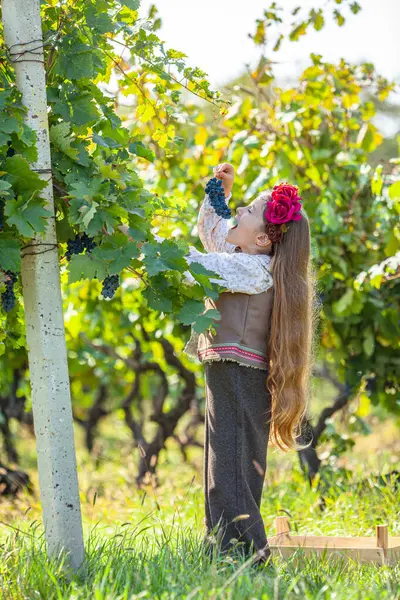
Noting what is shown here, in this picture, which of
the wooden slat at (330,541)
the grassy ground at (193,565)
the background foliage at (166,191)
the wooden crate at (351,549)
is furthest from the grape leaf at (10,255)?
the wooden slat at (330,541)

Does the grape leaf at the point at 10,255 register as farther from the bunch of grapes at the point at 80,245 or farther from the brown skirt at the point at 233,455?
the brown skirt at the point at 233,455

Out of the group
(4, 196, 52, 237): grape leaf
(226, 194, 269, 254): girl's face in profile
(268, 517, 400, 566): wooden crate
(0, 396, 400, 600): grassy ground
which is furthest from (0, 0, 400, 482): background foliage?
(268, 517, 400, 566): wooden crate

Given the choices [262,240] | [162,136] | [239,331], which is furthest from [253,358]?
[162,136]

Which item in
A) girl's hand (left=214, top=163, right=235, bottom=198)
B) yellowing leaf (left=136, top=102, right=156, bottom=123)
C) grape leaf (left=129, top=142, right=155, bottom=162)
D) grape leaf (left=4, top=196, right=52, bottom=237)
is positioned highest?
yellowing leaf (left=136, top=102, right=156, bottom=123)

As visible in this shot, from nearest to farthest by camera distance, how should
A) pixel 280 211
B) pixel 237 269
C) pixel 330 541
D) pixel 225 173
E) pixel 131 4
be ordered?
pixel 131 4 < pixel 237 269 < pixel 280 211 < pixel 225 173 < pixel 330 541

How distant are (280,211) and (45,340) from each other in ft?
3.12

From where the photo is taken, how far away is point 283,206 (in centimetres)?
295

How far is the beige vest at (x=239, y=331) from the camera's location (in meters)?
2.87

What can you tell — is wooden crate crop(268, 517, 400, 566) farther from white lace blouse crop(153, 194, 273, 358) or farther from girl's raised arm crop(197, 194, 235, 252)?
girl's raised arm crop(197, 194, 235, 252)

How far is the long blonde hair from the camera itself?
291 centimetres

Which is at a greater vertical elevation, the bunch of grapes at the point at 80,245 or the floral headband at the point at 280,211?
the floral headband at the point at 280,211

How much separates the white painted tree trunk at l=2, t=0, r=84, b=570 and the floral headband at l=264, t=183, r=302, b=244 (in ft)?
2.64

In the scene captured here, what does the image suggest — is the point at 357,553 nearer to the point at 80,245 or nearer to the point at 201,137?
the point at 80,245

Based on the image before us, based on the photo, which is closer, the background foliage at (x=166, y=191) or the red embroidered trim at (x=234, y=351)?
the background foliage at (x=166, y=191)
